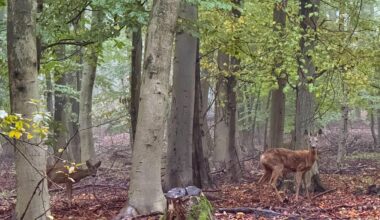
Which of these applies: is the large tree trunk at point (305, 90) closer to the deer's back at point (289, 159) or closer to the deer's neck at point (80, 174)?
the deer's back at point (289, 159)

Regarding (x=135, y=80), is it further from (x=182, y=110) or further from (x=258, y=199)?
(x=258, y=199)

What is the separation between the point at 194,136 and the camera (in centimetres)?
1173

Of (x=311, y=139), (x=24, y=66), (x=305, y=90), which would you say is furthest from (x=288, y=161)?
(x=24, y=66)

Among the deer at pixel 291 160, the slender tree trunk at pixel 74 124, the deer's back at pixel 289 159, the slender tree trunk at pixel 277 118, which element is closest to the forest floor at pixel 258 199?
the deer at pixel 291 160

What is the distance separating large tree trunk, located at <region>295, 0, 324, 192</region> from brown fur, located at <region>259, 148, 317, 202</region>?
48 centimetres

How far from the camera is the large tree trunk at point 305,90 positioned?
1102 centimetres

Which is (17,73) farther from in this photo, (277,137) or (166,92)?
(277,137)

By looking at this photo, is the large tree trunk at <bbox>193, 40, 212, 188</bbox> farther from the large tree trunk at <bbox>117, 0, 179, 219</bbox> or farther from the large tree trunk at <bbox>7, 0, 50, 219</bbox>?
the large tree trunk at <bbox>7, 0, 50, 219</bbox>

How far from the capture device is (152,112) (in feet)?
23.0

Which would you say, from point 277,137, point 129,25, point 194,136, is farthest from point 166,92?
point 277,137

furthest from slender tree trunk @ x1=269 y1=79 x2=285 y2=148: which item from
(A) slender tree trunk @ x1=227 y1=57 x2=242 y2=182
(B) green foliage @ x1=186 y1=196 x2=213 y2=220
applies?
(B) green foliage @ x1=186 y1=196 x2=213 y2=220

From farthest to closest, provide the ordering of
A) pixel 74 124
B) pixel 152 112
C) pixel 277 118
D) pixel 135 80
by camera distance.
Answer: pixel 74 124 → pixel 277 118 → pixel 135 80 → pixel 152 112

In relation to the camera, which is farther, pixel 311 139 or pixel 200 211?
pixel 311 139

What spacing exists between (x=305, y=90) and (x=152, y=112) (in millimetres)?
5342
